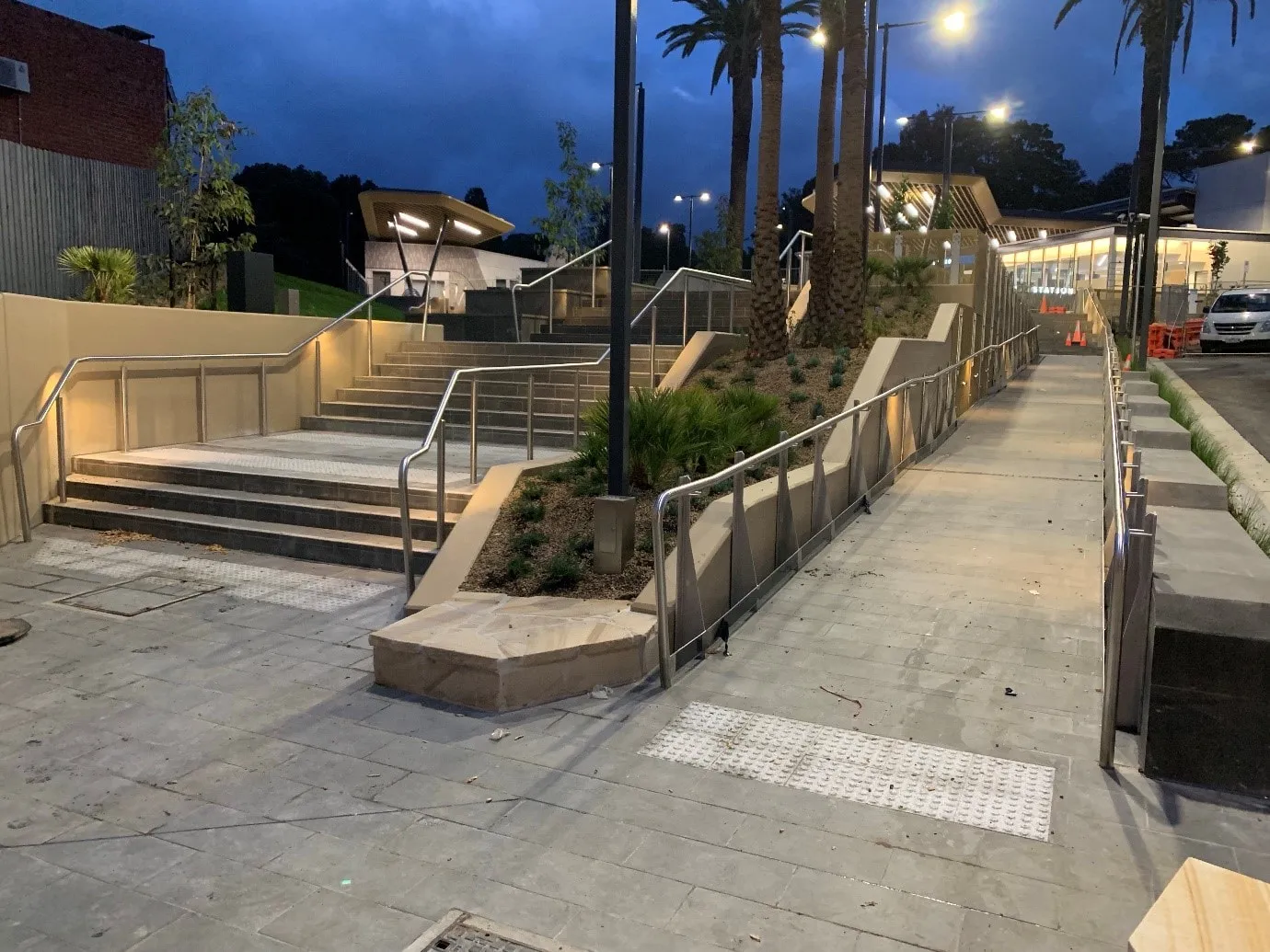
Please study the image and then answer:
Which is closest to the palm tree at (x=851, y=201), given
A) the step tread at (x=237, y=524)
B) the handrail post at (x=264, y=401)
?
the handrail post at (x=264, y=401)

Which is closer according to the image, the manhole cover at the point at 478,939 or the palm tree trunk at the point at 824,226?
the manhole cover at the point at 478,939

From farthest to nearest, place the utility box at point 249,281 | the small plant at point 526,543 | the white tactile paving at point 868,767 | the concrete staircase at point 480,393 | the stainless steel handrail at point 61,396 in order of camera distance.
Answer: the utility box at point 249,281, the concrete staircase at point 480,393, the stainless steel handrail at point 61,396, the small plant at point 526,543, the white tactile paving at point 868,767

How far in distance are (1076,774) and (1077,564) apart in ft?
11.2

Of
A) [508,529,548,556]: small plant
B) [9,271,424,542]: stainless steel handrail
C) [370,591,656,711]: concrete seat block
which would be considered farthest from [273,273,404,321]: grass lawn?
[370,591,656,711]: concrete seat block

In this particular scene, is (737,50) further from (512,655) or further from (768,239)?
(512,655)

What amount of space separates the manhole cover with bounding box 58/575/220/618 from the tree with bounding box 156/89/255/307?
769 cm

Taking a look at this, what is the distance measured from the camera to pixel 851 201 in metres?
13.0

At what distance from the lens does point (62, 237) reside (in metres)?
16.2

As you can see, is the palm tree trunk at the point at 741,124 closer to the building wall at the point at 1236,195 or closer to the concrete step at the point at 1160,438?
the concrete step at the point at 1160,438

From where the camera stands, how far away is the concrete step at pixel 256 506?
805cm

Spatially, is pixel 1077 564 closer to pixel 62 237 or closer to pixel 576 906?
pixel 576 906

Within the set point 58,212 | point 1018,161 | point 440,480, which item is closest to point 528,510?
point 440,480

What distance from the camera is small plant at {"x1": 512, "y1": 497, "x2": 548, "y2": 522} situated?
707cm

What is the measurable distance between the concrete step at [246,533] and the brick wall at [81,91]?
12.9 m
